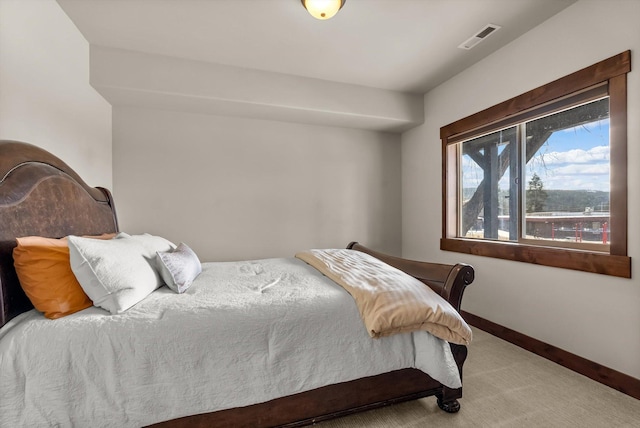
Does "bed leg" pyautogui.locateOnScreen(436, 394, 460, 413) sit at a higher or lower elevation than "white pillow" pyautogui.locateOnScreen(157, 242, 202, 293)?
lower

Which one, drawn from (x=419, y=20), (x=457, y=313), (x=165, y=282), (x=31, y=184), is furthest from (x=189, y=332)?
(x=419, y=20)

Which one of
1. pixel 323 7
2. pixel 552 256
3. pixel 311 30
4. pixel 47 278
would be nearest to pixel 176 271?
pixel 47 278

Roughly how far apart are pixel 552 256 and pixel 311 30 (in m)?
2.68

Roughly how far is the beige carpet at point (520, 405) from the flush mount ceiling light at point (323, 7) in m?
2.61

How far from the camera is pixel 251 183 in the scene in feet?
11.9

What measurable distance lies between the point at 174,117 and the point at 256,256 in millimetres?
1864

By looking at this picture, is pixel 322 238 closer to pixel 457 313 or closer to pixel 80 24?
pixel 457 313

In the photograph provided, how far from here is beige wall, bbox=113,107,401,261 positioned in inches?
128

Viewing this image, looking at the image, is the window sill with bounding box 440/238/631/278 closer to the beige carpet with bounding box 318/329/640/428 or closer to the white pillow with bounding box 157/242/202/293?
the beige carpet with bounding box 318/329/640/428

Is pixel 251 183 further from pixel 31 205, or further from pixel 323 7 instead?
pixel 31 205

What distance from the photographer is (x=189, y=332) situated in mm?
1277

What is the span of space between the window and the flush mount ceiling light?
177cm

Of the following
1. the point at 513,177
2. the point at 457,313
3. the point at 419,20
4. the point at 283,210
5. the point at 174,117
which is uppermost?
the point at 419,20

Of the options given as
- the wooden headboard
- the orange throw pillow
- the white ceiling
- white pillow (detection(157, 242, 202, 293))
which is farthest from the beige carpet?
the white ceiling
